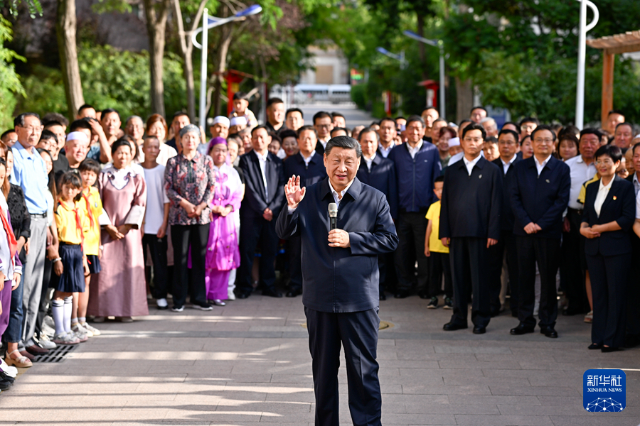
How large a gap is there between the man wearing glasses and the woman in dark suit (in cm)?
509

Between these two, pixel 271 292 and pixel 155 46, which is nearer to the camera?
pixel 271 292

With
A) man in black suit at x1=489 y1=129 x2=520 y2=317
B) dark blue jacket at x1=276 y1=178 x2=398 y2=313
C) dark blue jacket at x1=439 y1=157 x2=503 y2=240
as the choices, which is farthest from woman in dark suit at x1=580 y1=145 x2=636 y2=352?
dark blue jacket at x1=276 y1=178 x2=398 y2=313

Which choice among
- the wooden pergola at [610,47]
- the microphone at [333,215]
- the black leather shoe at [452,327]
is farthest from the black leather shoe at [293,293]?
the microphone at [333,215]

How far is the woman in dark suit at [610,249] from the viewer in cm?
725

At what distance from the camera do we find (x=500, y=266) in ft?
30.2

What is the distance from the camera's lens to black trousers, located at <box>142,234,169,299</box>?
9.32m

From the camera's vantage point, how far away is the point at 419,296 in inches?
401

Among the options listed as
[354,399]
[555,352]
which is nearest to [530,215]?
[555,352]

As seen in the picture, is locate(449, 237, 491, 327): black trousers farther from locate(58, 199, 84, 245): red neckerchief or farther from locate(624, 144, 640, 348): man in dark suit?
locate(58, 199, 84, 245): red neckerchief

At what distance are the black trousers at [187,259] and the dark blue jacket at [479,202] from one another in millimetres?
3036

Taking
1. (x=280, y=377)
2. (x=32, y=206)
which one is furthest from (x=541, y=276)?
(x=32, y=206)

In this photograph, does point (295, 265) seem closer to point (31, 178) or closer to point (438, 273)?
point (438, 273)

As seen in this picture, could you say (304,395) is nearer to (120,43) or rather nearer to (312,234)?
(312,234)

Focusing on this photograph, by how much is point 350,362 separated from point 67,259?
380 cm
